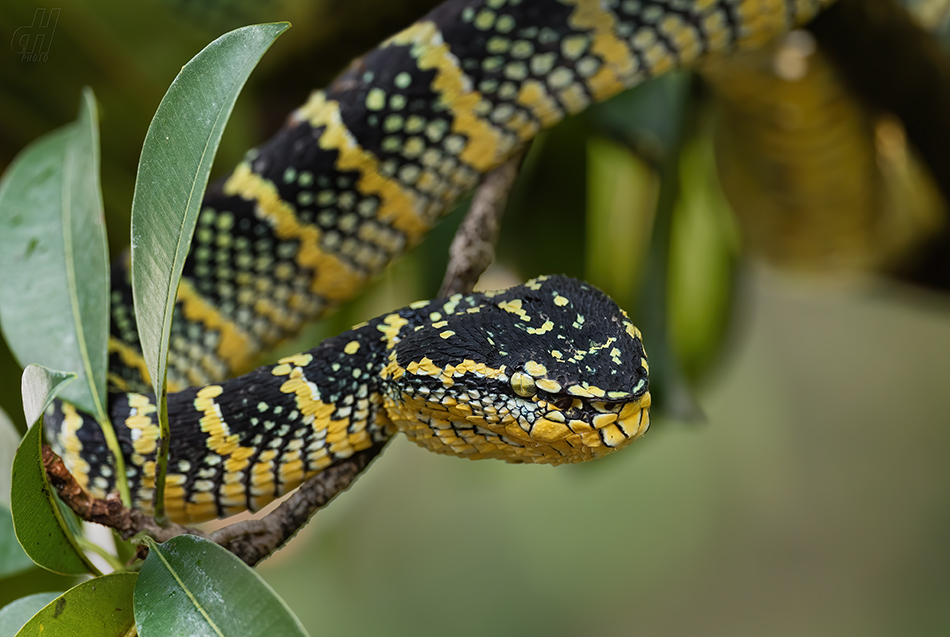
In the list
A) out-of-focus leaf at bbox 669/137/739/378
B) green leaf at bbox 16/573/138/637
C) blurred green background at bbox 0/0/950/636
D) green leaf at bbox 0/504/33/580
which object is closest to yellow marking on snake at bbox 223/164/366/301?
blurred green background at bbox 0/0/950/636

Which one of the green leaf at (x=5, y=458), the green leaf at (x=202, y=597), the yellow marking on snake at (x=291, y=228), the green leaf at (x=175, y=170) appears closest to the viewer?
the green leaf at (x=202, y=597)

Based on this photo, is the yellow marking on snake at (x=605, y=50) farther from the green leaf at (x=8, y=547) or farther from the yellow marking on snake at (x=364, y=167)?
the green leaf at (x=8, y=547)

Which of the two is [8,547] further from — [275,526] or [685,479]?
[685,479]

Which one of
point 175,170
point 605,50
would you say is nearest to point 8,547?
point 175,170

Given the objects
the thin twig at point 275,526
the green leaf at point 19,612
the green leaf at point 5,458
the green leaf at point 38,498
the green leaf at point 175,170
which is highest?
the green leaf at point 175,170

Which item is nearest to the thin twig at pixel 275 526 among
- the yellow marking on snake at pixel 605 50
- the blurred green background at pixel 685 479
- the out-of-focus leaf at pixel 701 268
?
the yellow marking on snake at pixel 605 50

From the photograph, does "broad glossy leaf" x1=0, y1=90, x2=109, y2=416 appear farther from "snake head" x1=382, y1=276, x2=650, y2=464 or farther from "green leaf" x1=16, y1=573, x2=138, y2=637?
"snake head" x1=382, y1=276, x2=650, y2=464

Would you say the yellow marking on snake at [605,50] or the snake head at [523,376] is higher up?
the yellow marking on snake at [605,50]

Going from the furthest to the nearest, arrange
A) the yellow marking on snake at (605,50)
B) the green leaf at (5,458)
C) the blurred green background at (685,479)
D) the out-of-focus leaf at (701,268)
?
the out-of-focus leaf at (701,268) → the blurred green background at (685,479) → the yellow marking on snake at (605,50) → the green leaf at (5,458)
